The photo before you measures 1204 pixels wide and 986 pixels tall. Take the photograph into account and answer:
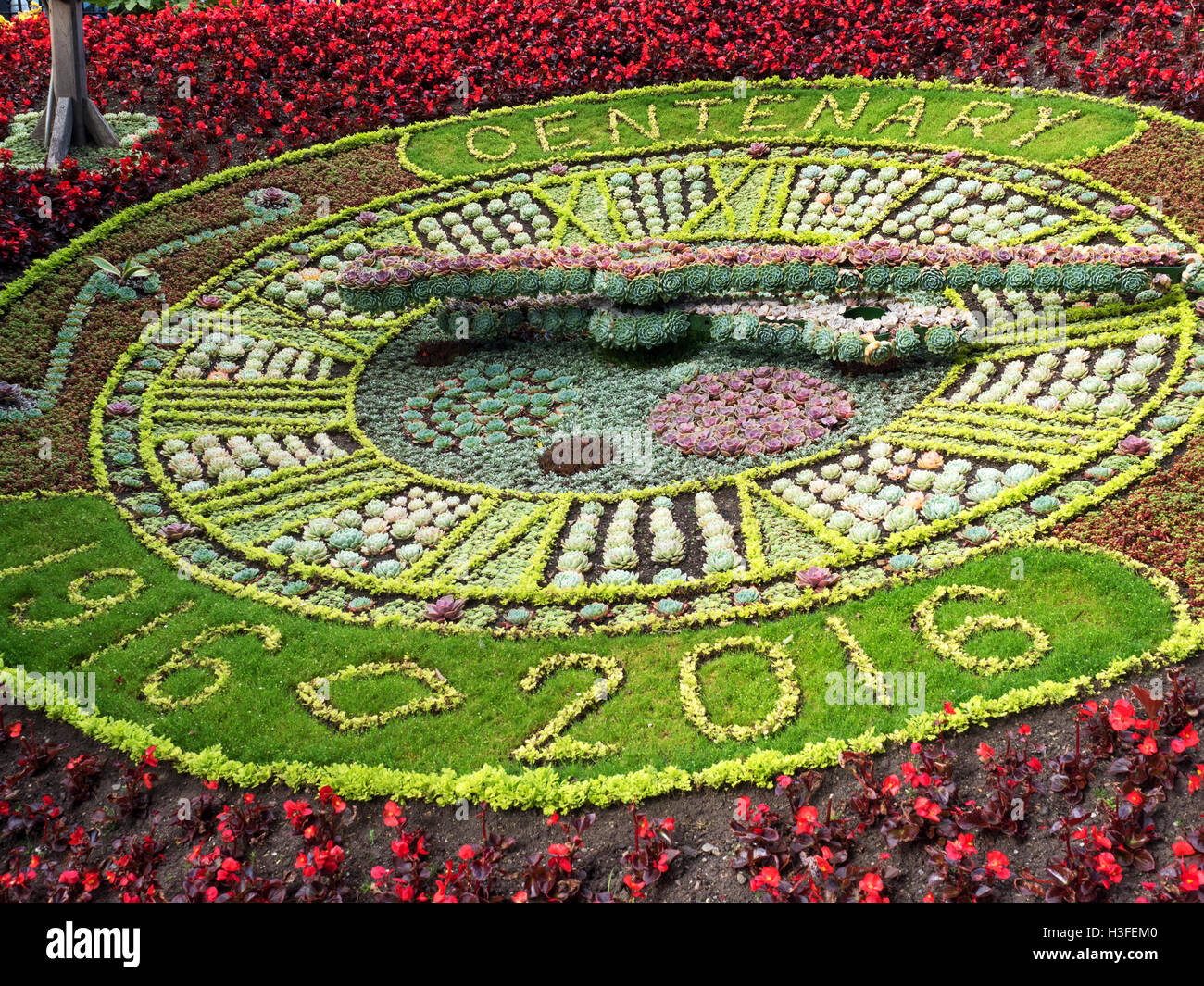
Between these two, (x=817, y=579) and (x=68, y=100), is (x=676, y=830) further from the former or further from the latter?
(x=68, y=100)

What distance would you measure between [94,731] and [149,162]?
10.5m

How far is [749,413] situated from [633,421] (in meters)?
1.29

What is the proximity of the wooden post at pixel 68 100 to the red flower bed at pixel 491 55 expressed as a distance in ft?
2.66

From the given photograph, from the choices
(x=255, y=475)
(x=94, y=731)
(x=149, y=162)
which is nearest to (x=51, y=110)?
(x=149, y=162)

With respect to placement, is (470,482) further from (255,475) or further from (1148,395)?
(1148,395)

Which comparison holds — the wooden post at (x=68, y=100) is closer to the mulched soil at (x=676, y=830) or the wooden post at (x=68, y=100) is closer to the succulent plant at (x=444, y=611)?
the succulent plant at (x=444, y=611)

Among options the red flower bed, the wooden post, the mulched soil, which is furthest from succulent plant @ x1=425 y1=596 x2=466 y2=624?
the wooden post

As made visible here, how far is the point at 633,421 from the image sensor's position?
40.2 feet

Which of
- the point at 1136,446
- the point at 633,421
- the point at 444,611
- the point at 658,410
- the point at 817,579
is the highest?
the point at 658,410

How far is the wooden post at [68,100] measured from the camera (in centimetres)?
1594

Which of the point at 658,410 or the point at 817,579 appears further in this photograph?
the point at 658,410

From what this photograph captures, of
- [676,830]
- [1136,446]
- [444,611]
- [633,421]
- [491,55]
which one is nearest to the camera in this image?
[676,830]

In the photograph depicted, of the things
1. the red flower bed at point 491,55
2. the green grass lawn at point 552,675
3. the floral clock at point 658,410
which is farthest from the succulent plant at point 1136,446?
the red flower bed at point 491,55

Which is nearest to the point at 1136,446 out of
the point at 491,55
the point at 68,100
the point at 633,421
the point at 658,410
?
the point at 658,410
